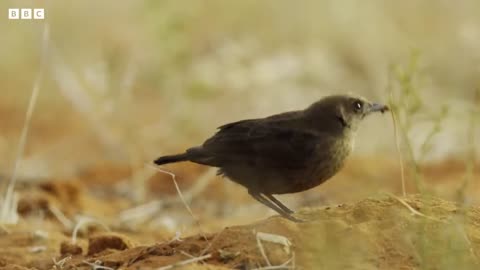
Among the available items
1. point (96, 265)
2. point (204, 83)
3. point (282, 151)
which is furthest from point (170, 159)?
point (204, 83)

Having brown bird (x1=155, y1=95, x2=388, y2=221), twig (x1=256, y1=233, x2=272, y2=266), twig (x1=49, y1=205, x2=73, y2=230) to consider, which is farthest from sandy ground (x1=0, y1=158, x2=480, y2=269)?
twig (x1=49, y1=205, x2=73, y2=230)

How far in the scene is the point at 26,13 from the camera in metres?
14.1

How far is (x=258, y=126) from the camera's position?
5.75 m

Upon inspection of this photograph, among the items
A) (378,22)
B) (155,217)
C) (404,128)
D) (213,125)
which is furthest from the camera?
(378,22)

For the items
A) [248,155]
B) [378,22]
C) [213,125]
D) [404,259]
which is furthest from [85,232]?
[378,22]

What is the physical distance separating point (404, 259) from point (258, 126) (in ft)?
3.56

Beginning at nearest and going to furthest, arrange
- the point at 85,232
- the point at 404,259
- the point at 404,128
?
the point at 404,128, the point at 404,259, the point at 85,232

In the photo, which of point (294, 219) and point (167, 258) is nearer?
point (167, 258)

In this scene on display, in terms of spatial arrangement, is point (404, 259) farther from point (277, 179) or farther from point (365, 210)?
point (277, 179)

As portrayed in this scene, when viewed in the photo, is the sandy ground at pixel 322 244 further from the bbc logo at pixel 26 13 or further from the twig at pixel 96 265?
the bbc logo at pixel 26 13

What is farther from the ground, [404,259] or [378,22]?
[378,22]

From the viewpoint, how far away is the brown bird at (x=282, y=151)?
222 inches

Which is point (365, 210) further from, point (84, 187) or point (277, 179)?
point (84, 187)

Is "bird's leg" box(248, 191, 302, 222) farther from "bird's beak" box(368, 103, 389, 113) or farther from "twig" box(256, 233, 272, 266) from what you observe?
"bird's beak" box(368, 103, 389, 113)
